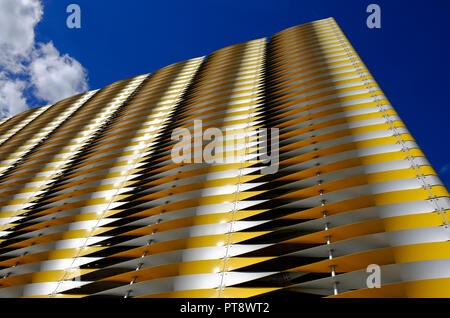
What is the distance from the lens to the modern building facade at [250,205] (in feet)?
8.24

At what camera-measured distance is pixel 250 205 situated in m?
3.61

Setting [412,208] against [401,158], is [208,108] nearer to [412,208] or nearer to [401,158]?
[401,158]

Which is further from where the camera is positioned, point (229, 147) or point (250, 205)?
point (229, 147)

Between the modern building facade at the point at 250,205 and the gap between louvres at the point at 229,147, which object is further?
the gap between louvres at the point at 229,147

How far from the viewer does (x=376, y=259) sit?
2.36 meters

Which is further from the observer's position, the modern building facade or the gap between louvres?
the gap between louvres

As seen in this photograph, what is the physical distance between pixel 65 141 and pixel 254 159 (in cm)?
584

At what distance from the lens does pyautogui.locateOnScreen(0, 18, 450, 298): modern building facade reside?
2512 mm

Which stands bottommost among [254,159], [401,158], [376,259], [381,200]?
[376,259]

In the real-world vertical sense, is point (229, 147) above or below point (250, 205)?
above
